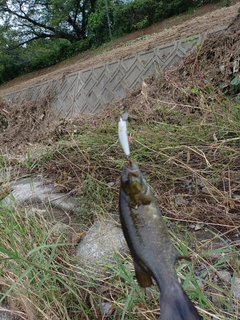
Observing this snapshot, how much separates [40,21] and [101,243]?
2591 centimetres

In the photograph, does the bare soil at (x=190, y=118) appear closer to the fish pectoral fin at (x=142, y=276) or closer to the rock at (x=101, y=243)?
the rock at (x=101, y=243)

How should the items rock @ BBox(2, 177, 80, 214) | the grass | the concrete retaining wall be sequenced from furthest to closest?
1. the concrete retaining wall
2. rock @ BBox(2, 177, 80, 214)
3. the grass

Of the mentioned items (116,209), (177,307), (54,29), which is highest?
(54,29)

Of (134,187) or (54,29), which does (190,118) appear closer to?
(134,187)

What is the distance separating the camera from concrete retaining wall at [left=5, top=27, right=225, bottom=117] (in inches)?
224

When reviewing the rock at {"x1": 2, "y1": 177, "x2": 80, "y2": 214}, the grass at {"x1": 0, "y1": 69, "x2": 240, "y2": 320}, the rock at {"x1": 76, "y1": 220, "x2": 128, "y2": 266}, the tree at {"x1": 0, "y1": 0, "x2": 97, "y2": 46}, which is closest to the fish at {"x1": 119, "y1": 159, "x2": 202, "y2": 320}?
the grass at {"x1": 0, "y1": 69, "x2": 240, "y2": 320}

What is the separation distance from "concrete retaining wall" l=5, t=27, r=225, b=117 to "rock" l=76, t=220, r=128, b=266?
413 cm

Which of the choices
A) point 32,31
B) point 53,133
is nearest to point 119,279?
point 53,133

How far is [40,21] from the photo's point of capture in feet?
78.8

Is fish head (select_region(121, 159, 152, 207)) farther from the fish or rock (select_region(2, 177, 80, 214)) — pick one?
rock (select_region(2, 177, 80, 214))

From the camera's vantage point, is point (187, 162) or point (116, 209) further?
point (187, 162)

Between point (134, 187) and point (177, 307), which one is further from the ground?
point (134, 187)

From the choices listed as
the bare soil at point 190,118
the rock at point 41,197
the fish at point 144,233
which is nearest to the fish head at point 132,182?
the fish at point 144,233

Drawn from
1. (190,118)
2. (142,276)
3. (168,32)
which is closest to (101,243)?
(142,276)
